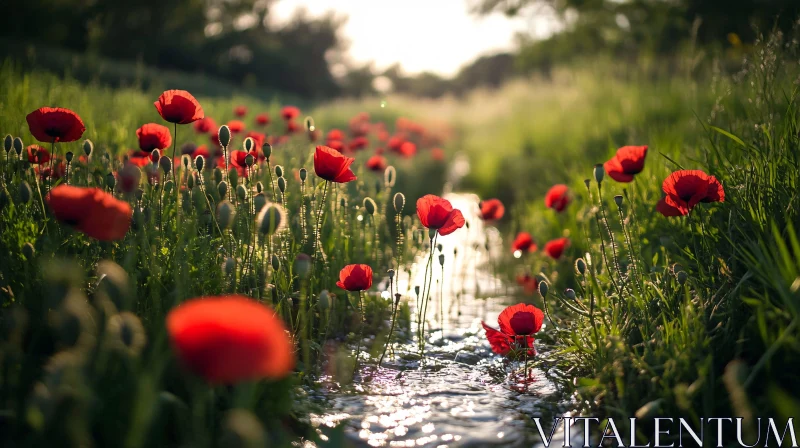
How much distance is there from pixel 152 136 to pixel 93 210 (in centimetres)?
87

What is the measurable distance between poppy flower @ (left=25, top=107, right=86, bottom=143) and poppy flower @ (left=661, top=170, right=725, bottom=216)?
1999 mm

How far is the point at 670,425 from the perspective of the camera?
5.47 feet

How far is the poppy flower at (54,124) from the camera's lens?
1981mm

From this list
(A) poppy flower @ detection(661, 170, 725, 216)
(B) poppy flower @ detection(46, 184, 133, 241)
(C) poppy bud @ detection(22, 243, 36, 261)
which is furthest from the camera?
(A) poppy flower @ detection(661, 170, 725, 216)

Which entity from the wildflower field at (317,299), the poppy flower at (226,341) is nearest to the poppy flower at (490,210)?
the wildflower field at (317,299)

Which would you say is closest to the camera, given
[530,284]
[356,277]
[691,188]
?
[691,188]

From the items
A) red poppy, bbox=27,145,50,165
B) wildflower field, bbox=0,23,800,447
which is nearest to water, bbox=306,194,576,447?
wildflower field, bbox=0,23,800,447

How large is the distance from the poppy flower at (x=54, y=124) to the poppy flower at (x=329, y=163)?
0.83 meters

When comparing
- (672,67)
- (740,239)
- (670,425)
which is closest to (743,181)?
(740,239)

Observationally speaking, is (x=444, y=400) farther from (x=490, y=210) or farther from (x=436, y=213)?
(x=490, y=210)

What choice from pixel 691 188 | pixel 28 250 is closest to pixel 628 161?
pixel 691 188

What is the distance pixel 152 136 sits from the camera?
2182mm

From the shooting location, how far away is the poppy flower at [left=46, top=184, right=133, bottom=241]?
138cm

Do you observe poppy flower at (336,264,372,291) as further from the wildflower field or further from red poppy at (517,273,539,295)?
red poppy at (517,273,539,295)
